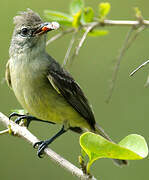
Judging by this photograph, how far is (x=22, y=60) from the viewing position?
177 inches

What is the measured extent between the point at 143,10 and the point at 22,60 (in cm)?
327

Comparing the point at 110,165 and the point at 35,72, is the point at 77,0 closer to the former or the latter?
the point at 35,72

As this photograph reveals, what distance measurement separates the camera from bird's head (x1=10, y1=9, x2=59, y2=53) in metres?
4.42

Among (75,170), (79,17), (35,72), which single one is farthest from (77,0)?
(75,170)

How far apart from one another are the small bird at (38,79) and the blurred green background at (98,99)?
243cm

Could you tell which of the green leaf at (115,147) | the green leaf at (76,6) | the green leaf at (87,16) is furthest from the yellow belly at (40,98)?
the green leaf at (115,147)

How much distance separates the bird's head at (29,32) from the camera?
174 inches

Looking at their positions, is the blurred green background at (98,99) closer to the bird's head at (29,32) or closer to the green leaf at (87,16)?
the bird's head at (29,32)

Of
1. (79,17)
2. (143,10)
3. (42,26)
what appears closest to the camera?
(79,17)

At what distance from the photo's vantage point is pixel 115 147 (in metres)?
2.59

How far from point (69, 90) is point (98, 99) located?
8.27 ft

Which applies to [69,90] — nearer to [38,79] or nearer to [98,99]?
[38,79]

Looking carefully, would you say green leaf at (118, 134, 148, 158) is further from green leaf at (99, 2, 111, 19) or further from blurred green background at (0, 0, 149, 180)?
blurred green background at (0, 0, 149, 180)

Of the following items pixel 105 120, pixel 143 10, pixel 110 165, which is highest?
pixel 143 10
